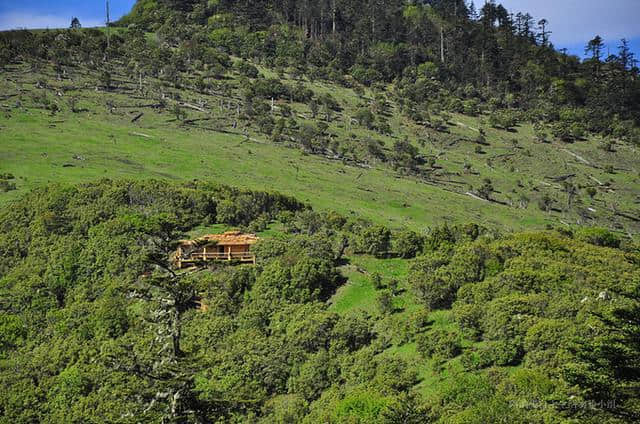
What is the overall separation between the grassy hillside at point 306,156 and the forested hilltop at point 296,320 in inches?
599

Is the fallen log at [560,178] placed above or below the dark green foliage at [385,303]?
above

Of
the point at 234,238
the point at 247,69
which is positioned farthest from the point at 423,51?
the point at 234,238

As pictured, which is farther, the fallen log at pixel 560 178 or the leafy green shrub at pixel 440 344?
the fallen log at pixel 560 178

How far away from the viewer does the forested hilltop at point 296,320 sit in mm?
17344

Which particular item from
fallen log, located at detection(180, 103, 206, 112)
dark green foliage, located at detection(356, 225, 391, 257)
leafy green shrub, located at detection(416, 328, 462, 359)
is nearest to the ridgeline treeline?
fallen log, located at detection(180, 103, 206, 112)

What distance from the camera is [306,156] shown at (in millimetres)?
99062

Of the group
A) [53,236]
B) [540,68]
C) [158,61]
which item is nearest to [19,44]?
[158,61]

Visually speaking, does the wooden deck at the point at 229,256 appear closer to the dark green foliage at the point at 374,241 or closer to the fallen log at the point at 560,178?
the dark green foliage at the point at 374,241

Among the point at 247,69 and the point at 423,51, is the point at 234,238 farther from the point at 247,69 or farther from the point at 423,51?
the point at 423,51

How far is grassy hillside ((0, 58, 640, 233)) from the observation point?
260ft

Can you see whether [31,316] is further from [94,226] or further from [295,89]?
[295,89]

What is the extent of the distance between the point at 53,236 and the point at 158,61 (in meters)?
80.9

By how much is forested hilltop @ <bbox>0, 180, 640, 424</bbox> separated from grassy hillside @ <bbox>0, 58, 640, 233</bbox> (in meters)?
15.2

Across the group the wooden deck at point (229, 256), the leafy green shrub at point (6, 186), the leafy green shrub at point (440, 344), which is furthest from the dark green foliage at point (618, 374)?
the leafy green shrub at point (6, 186)
